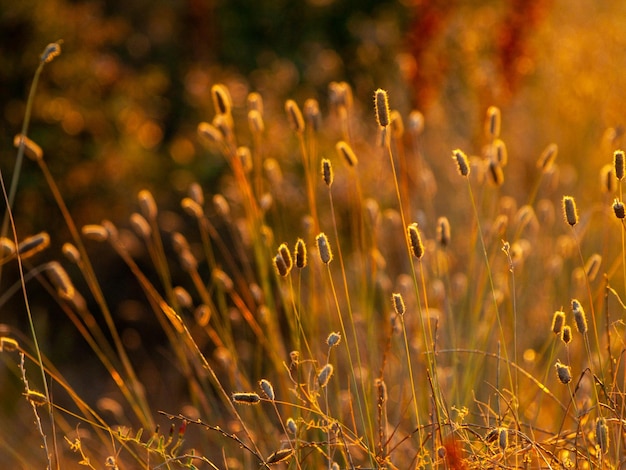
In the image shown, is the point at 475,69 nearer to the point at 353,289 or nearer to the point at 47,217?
the point at 353,289

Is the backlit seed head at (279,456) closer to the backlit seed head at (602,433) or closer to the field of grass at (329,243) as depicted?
the backlit seed head at (602,433)

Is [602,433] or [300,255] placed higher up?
[300,255]

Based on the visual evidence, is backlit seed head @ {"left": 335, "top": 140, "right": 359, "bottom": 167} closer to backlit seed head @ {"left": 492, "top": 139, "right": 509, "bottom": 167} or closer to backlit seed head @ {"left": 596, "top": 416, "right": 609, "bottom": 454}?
backlit seed head @ {"left": 492, "top": 139, "right": 509, "bottom": 167}

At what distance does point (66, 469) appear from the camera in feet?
10.6

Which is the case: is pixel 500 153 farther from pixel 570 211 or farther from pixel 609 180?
pixel 570 211

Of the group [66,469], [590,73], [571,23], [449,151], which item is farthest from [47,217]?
[571,23]

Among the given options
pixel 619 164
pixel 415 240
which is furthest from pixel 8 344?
pixel 619 164

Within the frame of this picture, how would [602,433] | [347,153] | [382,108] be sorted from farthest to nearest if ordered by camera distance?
[347,153] < [382,108] < [602,433]

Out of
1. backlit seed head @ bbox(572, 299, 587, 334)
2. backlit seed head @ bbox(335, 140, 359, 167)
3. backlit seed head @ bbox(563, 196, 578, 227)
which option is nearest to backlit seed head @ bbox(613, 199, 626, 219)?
backlit seed head @ bbox(563, 196, 578, 227)

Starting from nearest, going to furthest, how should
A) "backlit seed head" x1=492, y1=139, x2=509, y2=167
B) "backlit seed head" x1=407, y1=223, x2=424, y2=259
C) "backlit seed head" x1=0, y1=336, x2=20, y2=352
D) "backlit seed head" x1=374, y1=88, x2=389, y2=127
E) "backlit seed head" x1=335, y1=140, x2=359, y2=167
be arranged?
"backlit seed head" x1=407, y1=223, x2=424, y2=259
"backlit seed head" x1=374, y1=88, x2=389, y2=127
"backlit seed head" x1=0, y1=336, x2=20, y2=352
"backlit seed head" x1=335, y1=140, x2=359, y2=167
"backlit seed head" x1=492, y1=139, x2=509, y2=167

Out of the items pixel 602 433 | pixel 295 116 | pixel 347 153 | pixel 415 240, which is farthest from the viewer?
pixel 295 116

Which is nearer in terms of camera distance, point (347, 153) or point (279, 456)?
point (279, 456)

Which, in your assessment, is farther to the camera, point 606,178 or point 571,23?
point 571,23

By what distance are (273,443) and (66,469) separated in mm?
1166
